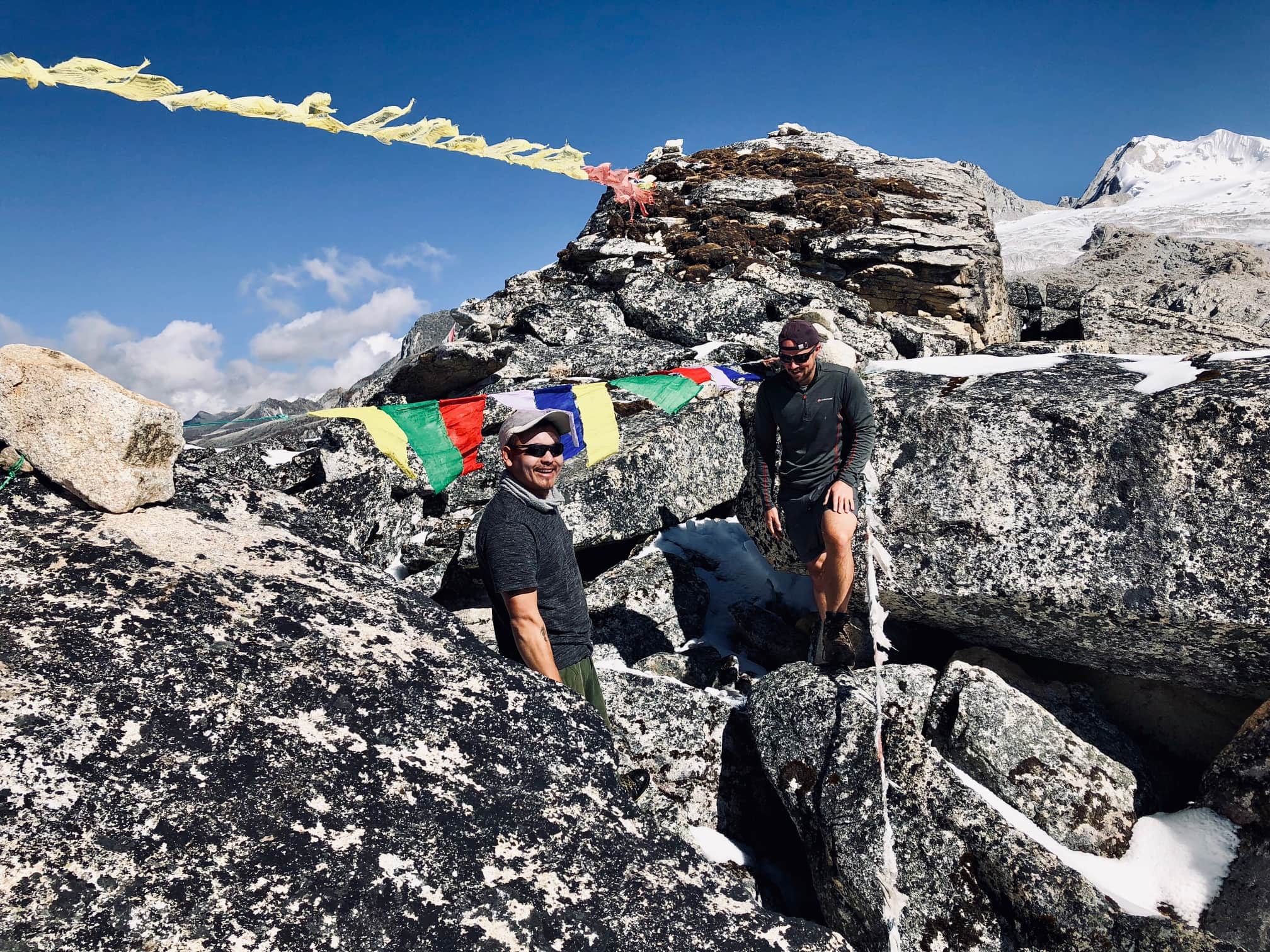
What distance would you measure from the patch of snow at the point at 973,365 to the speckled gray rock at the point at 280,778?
5.70m

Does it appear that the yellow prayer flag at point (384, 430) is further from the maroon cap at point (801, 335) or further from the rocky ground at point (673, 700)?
the maroon cap at point (801, 335)

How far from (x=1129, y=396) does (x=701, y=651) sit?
182 inches

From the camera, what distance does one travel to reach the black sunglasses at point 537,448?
429cm

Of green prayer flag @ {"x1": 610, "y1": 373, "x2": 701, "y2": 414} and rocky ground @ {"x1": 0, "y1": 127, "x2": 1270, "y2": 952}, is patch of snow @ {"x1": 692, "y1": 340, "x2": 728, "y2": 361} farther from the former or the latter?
rocky ground @ {"x1": 0, "y1": 127, "x2": 1270, "y2": 952}

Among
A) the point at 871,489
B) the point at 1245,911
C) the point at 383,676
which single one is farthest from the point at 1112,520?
the point at 383,676

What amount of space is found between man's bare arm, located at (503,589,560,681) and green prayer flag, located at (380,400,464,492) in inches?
204

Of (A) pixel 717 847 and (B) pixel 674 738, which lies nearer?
(A) pixel 717 847

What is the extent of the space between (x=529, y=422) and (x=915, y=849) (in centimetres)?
344

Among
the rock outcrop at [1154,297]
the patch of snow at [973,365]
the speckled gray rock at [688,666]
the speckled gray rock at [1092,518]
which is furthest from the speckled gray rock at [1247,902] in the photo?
the rock outcrop at [1154,297]

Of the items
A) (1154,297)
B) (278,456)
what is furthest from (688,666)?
(1154,297)

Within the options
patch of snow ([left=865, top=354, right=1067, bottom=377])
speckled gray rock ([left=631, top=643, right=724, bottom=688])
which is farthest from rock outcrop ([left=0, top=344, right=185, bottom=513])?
patch of snow ([left=865, top=354, right=1067, bottom=377])

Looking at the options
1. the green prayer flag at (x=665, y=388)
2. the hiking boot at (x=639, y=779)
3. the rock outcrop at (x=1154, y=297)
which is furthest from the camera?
the rock outcrop at (x=1154, y=297)

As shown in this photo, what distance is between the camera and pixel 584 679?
453 cm

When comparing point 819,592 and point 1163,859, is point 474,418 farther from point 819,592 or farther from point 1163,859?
point 1163,859
